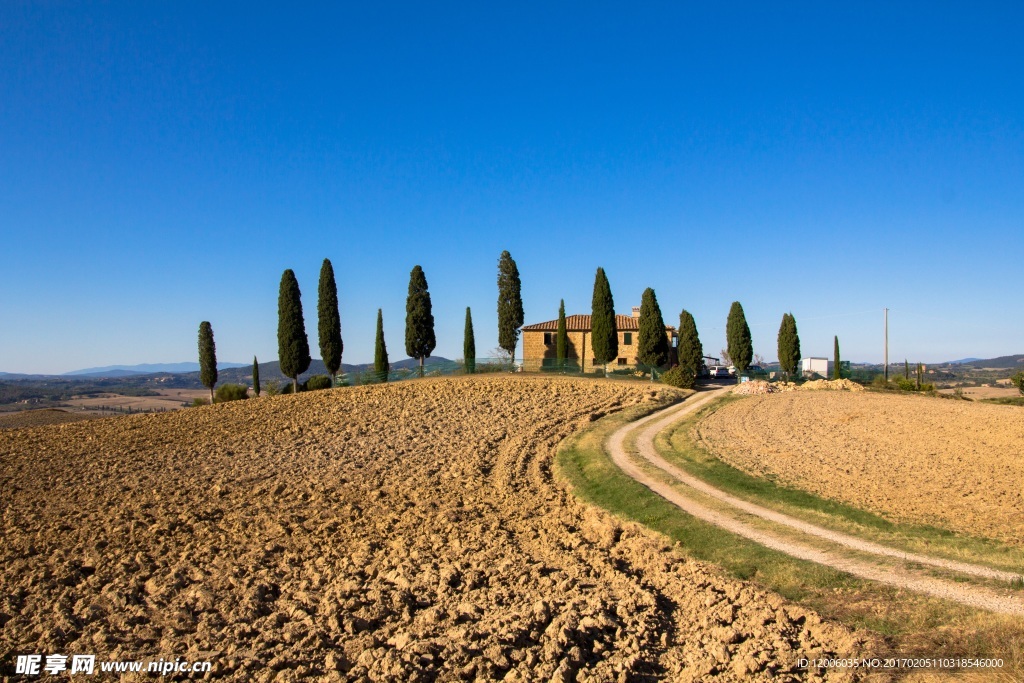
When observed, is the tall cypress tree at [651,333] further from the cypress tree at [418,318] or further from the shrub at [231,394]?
the shrub at [231,394]

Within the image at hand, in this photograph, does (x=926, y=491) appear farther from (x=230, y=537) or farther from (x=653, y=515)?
(x=230, y=537)

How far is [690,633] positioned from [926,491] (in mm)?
8202

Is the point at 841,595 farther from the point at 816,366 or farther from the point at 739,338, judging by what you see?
the point at 816,366

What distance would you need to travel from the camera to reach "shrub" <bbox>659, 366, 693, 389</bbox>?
39062 millimetres

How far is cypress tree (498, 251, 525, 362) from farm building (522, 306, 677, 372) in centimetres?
800

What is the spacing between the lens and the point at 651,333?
4569cm

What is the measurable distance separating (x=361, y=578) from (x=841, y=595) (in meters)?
6.62

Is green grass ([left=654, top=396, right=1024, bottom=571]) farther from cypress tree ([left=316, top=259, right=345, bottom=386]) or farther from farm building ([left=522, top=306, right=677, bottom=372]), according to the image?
farm building ([left=522, top=306, right=677, bottom=372])

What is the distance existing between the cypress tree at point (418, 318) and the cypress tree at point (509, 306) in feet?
19.9

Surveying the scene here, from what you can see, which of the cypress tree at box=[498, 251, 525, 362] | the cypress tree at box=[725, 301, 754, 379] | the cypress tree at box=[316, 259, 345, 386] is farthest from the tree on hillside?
the cypress tree at box=[316, 259, 345, 386]

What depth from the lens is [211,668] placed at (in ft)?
21.7

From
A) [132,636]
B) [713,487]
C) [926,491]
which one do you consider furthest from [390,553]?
[926,491]

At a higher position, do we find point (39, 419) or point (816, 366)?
point (816, 366)

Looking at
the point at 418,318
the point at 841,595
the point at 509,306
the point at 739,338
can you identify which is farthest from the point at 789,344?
Result: the point at 841,595
